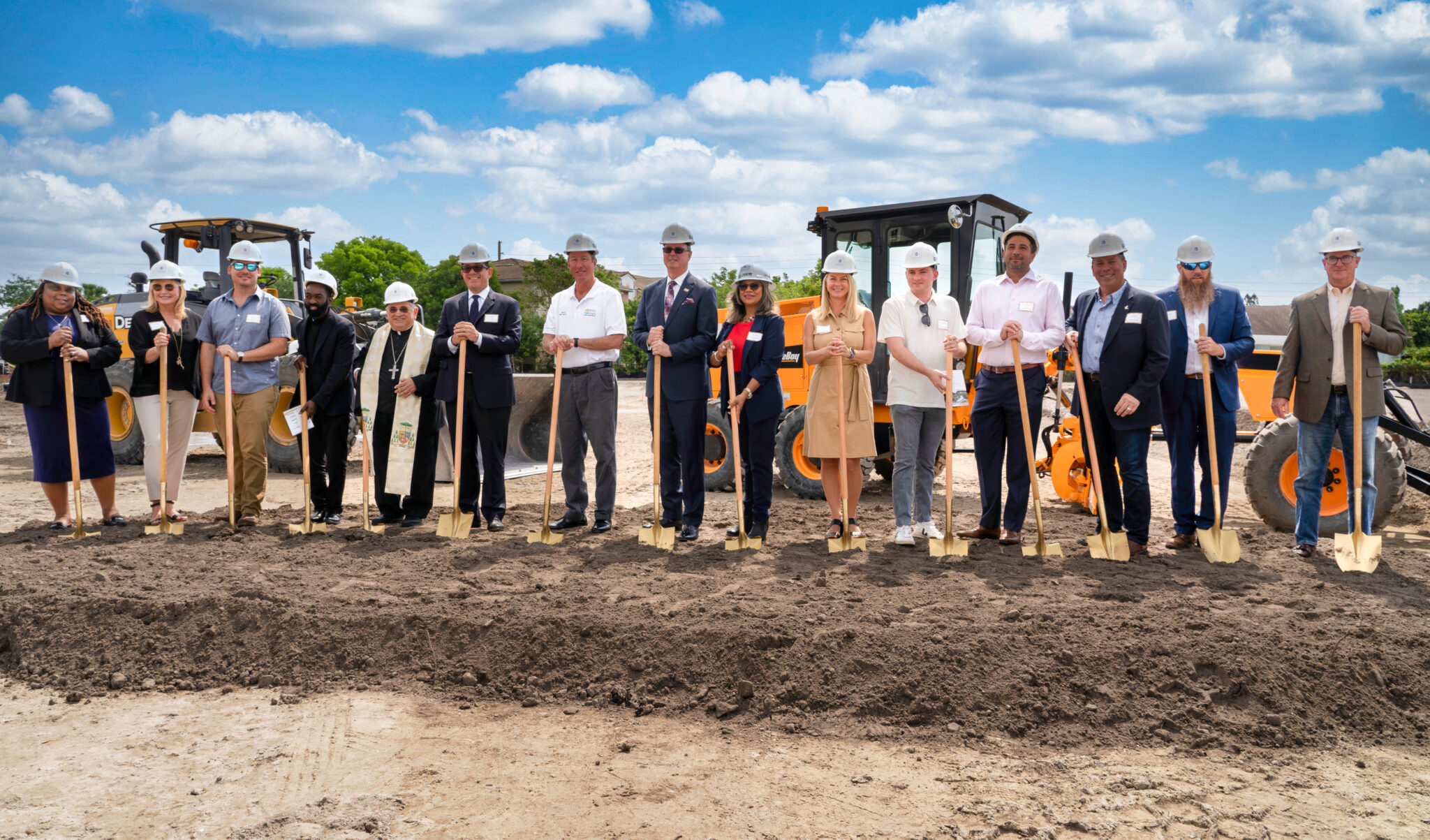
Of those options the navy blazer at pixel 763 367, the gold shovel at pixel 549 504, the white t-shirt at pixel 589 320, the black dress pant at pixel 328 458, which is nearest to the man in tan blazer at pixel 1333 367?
the navy blazer at pixel 763 367

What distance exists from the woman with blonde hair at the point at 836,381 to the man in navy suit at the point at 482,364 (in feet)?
6.35

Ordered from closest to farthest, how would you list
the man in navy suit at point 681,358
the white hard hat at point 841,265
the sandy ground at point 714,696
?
the sandy ground at point 714,696 → the white hard hat at point 841,265 → the man in navy suit at point 681,358

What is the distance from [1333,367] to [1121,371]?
1.22 metres

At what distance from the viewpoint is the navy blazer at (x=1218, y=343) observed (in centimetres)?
531

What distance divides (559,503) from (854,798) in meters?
4.84

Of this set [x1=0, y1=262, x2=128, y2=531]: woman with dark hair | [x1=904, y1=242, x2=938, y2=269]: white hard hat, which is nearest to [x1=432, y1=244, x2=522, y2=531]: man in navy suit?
[x1=0, y1=262, x2=128, y2=531]: woman with dark hair

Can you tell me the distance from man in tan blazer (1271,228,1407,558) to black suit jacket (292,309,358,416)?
18.9 ft

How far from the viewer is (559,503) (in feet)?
24.3

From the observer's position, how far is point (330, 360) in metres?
6.19

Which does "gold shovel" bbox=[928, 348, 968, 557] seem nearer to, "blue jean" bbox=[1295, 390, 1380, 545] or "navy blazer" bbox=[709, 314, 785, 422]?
"navy blazer" bbox=[709, 314, 785, 422]

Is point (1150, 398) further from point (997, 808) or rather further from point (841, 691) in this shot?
point (997, 808)

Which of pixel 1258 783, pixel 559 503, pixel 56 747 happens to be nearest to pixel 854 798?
pixel 1258 783

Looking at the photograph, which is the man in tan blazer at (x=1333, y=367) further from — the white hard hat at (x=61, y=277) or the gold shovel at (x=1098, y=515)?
the white hard hat at (x=61, y=277)

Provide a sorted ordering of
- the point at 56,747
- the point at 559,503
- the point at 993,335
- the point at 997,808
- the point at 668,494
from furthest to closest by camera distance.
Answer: the point at 559,503 < the point at 668,494 < the point at 993,335 < the point at 56,747 < the point at 997,808
